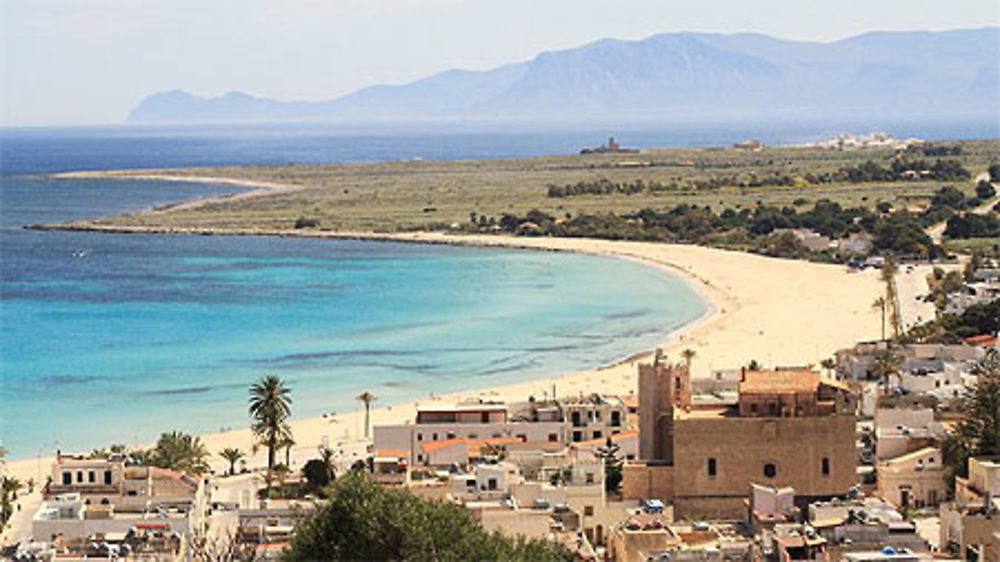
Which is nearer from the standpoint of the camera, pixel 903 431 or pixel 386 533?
pixel 386 533

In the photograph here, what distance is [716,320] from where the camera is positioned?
209 feet

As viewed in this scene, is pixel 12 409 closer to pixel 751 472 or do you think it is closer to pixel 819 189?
pixel 751 472

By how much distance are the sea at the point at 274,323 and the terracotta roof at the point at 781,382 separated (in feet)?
60.8

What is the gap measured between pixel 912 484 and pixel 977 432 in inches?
61.5

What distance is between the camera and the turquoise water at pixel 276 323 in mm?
49219

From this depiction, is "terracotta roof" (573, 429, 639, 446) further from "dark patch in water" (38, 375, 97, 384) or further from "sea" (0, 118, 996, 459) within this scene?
"dark patch in water" (38, 375, 97, 384)

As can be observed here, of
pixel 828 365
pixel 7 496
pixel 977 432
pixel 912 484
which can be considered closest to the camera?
pixel 912 484

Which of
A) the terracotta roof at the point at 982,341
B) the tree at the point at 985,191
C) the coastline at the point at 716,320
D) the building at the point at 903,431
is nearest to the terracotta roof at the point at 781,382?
the building at the point at 903,431

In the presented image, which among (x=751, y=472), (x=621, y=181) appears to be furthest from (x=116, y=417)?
(x=621, y=181)

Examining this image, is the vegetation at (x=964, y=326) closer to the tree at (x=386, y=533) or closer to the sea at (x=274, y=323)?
the sea at (x=274, y=323)

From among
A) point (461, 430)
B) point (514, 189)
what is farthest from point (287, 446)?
point (514, 189)

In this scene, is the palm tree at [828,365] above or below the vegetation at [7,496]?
above

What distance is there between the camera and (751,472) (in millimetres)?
28969

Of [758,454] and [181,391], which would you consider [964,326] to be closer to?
[758,454]
